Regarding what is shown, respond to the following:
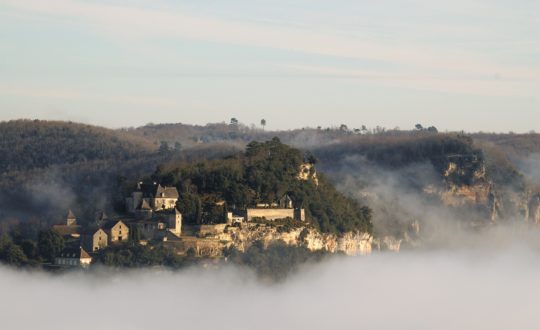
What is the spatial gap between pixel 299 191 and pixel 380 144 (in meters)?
76.7

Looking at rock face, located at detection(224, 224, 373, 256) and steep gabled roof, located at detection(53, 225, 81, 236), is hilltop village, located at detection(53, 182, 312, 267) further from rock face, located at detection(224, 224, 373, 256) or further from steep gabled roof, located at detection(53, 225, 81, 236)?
rock face, located at detection(224, 224, 373, 256)

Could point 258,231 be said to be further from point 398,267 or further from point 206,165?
A: point 398,267

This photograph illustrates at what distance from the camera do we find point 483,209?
16250 cm

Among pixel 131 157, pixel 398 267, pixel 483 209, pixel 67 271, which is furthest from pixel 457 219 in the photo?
pixel 67 271

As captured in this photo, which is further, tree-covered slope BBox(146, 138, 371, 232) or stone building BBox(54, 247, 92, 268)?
tree-covered slope BBox(146, 138, 371, 232)

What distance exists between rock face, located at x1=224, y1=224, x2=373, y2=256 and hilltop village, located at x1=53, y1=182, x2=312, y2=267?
0.25 metres

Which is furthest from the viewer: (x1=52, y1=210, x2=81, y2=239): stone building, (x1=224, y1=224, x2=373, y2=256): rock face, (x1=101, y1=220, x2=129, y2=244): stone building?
(x1=224, y1=224, x2=373, y2=256): rock face

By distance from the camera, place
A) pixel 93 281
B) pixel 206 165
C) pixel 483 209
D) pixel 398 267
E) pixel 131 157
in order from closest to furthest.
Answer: pixel 93 281 → pixel 206 165 → pixel 398 267 → pixel 483 209 → pixel 131 157

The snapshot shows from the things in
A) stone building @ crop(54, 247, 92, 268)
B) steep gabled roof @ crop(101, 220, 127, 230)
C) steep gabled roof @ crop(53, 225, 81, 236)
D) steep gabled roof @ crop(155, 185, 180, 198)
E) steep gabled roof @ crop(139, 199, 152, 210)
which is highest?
steep gabled roof @ crop(155, 185, 180, 198)

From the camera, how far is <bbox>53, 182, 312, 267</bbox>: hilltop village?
10244cm

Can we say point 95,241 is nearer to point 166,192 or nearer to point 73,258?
point 73,258

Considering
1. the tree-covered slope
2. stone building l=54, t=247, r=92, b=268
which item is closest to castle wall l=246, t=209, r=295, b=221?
the tree-covered slope

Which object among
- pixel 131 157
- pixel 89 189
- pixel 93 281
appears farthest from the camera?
pixel 131 157

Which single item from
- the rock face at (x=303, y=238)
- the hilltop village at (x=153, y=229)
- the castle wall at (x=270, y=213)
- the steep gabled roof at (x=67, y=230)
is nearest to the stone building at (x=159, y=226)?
the hilltop village at (x=153, y=229)
